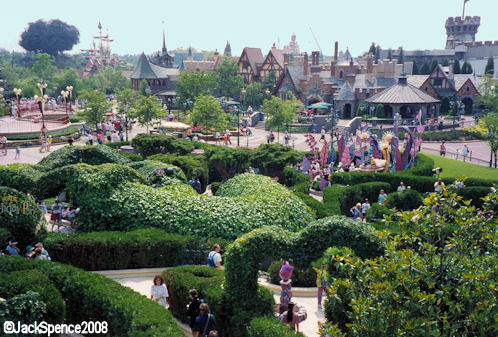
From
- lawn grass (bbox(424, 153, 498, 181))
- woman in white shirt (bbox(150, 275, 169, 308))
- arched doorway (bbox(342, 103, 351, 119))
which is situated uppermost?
arched doorway (bbox(342, 103, 351, 119))

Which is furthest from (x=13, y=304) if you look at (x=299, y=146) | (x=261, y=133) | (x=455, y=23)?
(x=455, y=23)

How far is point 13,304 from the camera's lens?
1073cm

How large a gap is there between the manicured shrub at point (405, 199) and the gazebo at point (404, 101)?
133 feet

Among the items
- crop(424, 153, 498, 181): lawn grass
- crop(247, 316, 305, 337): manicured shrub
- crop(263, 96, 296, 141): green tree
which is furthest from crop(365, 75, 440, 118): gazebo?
crop(247, 316, 305, 337): manicured shrub

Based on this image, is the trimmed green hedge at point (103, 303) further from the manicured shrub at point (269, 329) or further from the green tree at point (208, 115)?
the green tree at point (208, 115)

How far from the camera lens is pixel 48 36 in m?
160

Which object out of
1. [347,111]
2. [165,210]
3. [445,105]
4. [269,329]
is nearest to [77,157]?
[165,210]

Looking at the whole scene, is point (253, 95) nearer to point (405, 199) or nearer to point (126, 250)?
point (405, 199)

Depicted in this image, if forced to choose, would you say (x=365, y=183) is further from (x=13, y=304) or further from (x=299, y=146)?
(x=299, y=146)

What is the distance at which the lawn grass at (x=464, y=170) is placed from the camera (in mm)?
34250

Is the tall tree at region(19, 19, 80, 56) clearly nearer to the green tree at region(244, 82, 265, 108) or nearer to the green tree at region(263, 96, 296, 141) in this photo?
the green tree at region(244, 82, 265, 108)

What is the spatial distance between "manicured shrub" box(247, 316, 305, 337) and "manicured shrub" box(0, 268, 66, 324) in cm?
428

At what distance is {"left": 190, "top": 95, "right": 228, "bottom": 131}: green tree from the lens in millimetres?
47125

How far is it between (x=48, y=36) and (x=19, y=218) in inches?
6293
